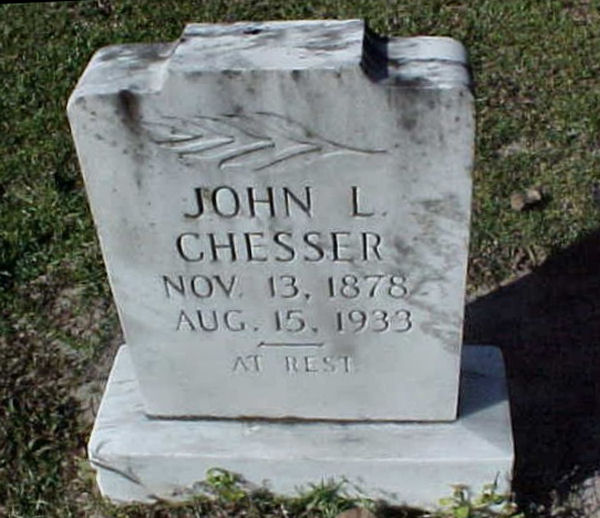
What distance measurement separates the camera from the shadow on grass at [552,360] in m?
3.04

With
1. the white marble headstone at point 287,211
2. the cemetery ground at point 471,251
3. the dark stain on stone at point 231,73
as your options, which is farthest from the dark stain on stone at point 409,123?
the cemetery ground at point 471,251

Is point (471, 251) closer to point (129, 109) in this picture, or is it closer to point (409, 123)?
point (409, 123)

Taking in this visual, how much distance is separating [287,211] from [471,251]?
1.59 meters

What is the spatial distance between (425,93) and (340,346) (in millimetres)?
819

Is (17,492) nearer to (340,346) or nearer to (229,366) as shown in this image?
(229,366)

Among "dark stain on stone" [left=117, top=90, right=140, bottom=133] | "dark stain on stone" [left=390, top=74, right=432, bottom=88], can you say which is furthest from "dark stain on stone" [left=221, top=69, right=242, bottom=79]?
"dark stain on stone" [left=390, top=74, right=432, bottom=88]

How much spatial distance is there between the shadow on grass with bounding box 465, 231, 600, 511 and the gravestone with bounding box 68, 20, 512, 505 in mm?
285

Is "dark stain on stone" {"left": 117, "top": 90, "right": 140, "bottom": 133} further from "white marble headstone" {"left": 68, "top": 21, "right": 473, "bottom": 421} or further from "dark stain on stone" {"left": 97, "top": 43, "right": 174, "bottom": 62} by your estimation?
"dark stain on stone" {"left": 97, "top": 43, "right": 174, "bottom": 62}

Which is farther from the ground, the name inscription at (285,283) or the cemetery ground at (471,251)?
the name inscription at (285,283)

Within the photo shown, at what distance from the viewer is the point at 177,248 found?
2.52 m

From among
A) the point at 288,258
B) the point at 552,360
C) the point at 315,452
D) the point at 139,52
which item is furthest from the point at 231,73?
the point at 552,360

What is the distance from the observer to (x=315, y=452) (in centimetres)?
284

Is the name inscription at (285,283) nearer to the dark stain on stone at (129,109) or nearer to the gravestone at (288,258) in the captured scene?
the gravestone at (288,258)

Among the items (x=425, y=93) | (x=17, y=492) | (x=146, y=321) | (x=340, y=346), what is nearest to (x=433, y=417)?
(x=340, y=346)
